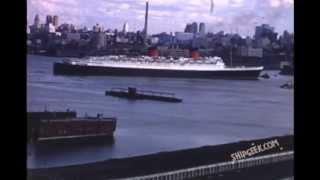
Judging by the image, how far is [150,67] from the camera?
111 cm

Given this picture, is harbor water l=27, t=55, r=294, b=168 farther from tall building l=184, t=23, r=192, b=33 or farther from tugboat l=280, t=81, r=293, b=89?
tall building l=184, t=23, r=192, b=33

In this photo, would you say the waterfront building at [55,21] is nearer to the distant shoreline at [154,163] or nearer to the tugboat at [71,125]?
the tugboat at [71,125]

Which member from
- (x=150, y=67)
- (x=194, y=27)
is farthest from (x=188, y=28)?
(x=150, y=67)

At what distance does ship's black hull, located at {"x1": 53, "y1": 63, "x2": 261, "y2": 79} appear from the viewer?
42.8 inches

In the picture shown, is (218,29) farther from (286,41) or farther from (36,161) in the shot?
(36,161)

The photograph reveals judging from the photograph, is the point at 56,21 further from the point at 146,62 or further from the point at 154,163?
the point at 154,163

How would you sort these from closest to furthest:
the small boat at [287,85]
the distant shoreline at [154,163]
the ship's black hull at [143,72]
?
1. the small boat at [287,85]
2. the distant shoreline at [154,163]
3. the ship's black hull at [143,72]

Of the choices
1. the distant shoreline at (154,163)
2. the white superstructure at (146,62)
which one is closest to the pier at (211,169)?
the distant shoreline at (154,163)

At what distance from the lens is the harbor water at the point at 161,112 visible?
3.32 feet

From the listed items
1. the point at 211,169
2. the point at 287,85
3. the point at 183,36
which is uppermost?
the point at 183,36

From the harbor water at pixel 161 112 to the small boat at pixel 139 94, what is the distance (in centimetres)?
1

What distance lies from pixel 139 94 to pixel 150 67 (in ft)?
0.29

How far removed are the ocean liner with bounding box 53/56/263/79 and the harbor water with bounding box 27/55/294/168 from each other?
21 millimetres

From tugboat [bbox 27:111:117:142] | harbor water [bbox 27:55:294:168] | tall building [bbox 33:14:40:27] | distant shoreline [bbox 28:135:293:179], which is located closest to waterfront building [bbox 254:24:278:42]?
harbor water [bbox 27:55:294:168]
